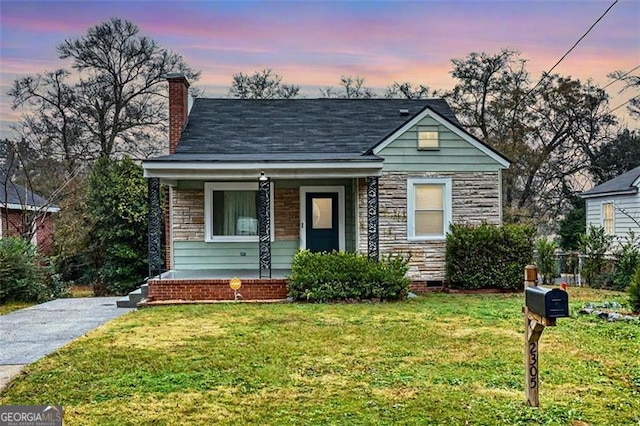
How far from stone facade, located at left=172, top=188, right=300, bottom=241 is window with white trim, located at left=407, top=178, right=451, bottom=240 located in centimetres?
288

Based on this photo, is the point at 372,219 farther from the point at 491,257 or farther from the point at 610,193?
the point at 610,193

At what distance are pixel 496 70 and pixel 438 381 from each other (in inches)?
917

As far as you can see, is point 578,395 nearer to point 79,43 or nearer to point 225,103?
point 225,103

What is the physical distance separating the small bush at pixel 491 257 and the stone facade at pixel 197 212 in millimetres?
3938

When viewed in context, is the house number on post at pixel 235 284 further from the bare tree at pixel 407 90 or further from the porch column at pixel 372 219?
the bare tree at pixel 407 90

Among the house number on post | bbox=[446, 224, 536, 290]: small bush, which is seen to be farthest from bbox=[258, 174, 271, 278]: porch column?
bbox=[446, 224, 536, 290]: small bush

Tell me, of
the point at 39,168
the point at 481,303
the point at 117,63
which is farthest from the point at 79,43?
the point at 481,303

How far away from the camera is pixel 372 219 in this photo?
11.0m

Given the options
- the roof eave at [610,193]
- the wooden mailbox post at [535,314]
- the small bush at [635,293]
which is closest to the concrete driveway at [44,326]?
the wooden mailbox post at [535,314]

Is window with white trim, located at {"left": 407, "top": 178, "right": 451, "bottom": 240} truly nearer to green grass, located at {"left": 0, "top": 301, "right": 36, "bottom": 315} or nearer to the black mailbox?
the black mailbox

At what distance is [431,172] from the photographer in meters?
12.1

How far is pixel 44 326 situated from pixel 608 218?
19.0 metres

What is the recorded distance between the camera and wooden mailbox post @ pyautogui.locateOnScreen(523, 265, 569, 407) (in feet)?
12.0

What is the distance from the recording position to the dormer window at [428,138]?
12.0 meters
